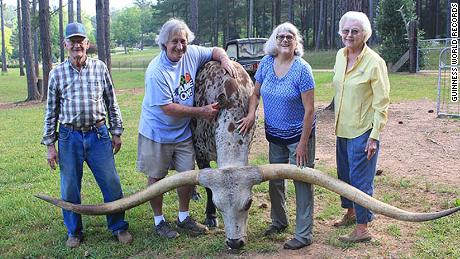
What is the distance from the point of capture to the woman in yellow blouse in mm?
4660

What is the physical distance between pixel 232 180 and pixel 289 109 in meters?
0.91

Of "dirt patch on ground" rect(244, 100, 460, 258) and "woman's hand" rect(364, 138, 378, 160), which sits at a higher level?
"woman's hand" rect(364, 138, 378, 160)

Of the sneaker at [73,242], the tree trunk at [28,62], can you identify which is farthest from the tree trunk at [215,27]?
the sneaker at [73,242]

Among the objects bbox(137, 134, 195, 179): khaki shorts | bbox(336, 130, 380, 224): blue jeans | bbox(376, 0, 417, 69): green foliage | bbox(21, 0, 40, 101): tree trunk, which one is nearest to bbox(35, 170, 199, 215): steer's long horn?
bbox(137, 134, 195, 179): khaki shorts

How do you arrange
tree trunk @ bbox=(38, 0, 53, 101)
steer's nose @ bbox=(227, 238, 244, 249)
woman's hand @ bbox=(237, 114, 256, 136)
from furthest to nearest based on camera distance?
tree trunk @ bbox=(38, 0, 53, 101), woman's hand @ bbox=(237, 114, 256, 136), steer's nose @ bbox=(227, 238, 244, 249)

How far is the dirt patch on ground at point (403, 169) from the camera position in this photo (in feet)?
16.4

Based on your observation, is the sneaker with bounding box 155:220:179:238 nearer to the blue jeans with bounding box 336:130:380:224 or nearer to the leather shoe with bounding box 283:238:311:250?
the leather shoe with bounding box 283:238:311:250

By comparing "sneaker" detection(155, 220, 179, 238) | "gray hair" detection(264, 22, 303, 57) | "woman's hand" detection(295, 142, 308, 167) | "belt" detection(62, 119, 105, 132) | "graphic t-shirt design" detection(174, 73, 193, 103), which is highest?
"gray hair" detection(264, 22, 303, 57)

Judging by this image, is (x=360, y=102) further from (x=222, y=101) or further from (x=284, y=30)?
(x=222, y=101)

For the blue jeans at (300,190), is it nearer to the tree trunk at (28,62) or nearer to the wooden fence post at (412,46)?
the tree trunk at (28,62)

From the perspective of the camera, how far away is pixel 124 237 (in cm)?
538

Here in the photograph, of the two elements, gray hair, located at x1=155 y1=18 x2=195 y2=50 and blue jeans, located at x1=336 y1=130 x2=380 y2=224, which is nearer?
blue jeans, located at x1=336 y1=130 x2=380 y2=224

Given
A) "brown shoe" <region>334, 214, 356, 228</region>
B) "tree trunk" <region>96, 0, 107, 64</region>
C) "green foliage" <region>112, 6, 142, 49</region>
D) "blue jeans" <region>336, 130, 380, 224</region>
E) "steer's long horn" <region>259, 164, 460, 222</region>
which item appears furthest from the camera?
"green foliage" <region>112, 6, 142, 49</region>

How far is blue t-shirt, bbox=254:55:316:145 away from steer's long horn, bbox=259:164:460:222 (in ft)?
1.28
